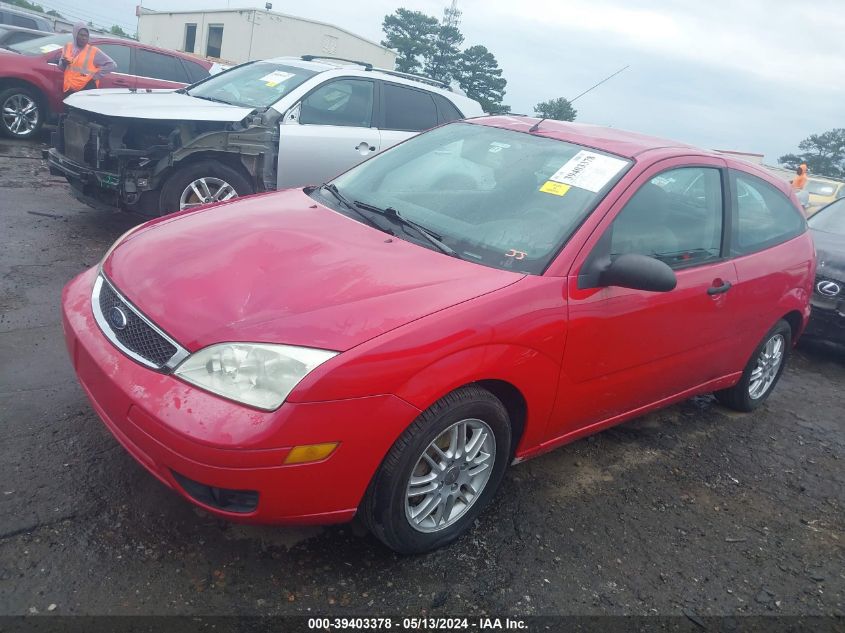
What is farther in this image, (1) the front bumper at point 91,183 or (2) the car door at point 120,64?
(2) the car door at point 120,64

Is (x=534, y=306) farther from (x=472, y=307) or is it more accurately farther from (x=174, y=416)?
(x=174, y=416)

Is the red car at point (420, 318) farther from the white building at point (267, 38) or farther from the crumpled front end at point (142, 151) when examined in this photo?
the white building at point (267, 38)

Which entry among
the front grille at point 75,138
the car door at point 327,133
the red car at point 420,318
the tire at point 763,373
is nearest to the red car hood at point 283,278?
the red car at point 420,318

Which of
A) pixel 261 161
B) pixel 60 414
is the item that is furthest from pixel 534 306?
pixel 261 161

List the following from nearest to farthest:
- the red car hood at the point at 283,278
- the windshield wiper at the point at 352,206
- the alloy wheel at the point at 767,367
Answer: the red car hood at the point at 283,278 < the windshield wiper at the point at 352,206 < the alloy wheel at the point at 767,367

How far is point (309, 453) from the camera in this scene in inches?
86.7

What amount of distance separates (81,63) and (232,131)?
4878 mm

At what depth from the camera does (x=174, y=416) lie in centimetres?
220

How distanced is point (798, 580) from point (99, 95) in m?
6.80

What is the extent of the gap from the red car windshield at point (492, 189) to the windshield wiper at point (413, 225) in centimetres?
1

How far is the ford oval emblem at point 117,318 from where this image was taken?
254 centimetres

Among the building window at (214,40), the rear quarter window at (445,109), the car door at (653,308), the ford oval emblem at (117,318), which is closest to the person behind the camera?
the ford oval emblem at (117,318)

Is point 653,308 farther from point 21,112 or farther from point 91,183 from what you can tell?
point 21,112

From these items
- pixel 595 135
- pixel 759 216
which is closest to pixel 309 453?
pixel 595 135
